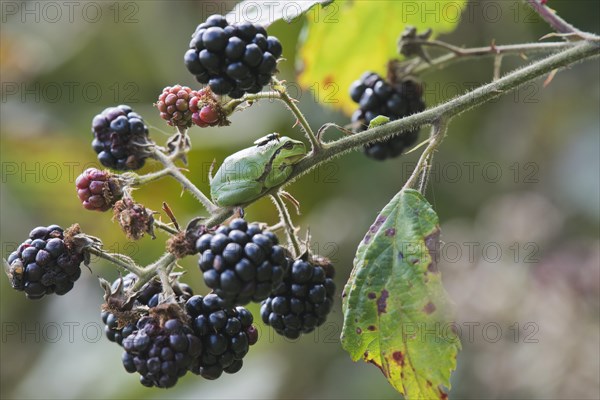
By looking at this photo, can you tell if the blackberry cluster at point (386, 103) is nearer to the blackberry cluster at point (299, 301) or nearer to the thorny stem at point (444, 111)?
the thorny stem at point (444, 111)

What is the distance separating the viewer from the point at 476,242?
161 inches

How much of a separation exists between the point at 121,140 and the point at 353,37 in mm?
1305

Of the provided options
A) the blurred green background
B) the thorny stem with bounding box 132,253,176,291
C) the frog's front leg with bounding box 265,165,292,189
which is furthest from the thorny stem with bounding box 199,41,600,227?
the blurred green background

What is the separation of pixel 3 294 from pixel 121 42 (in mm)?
2193

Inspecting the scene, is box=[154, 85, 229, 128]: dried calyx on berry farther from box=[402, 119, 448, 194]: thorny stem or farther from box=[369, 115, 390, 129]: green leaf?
box=[402, 119, 448, 194]: thorny stem

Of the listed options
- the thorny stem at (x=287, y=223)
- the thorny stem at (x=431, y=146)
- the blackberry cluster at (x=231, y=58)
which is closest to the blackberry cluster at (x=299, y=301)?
the thorny stem at (x=287, y=223)

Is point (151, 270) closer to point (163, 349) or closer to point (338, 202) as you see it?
point (163, 349)

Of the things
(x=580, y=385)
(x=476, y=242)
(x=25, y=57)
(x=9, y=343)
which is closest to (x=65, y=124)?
(x=25, y=57)

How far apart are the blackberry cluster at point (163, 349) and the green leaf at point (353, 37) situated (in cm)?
→ 151

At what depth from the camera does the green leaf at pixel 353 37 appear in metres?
2.97

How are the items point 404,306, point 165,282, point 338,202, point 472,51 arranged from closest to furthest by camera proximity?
point 165,282 < point 404,306 < point 472,51 < point 338,202

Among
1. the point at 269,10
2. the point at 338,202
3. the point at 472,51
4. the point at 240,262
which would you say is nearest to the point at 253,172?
the point at 240,262

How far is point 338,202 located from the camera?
15.9 feet

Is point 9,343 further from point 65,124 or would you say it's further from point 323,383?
point 323,383
